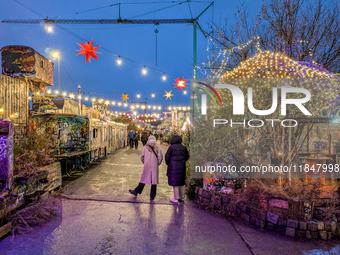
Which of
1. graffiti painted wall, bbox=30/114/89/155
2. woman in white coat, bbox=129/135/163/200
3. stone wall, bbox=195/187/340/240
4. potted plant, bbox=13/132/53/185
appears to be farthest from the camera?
graffiti painted wall, bbox=30/114/89/155

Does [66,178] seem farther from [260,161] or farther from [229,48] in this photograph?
[229,48]

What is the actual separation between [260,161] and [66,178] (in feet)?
21.7

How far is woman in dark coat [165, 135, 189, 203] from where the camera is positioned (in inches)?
216

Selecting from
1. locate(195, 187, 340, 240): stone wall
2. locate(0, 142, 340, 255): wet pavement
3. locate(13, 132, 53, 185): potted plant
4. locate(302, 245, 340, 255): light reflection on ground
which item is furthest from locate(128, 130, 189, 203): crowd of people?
locate(302, 245, 340, 255): light reflection on ground

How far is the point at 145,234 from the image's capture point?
3801mm

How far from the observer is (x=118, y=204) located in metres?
5.31

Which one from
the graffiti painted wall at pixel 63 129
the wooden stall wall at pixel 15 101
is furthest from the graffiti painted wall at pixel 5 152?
the graffiti painted wall at pixel 63 129

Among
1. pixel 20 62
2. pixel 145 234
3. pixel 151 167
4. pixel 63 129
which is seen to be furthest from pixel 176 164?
pixel 20 62

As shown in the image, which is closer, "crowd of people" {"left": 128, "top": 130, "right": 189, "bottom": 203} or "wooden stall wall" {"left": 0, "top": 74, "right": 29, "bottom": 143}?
"crowd of people" {"left": 128, "top": 130, "right": 189, "bottom": 203}

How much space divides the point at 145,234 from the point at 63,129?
7936mm

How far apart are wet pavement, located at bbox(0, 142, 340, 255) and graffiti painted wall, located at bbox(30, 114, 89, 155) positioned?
207 inches

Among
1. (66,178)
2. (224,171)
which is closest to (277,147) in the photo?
(224,171)

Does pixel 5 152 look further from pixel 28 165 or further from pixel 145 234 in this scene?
pixel 145 234

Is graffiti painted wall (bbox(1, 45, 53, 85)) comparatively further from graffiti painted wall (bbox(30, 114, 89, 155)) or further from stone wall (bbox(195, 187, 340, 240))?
stone wall (bbox(195, 187, 340, 240))
